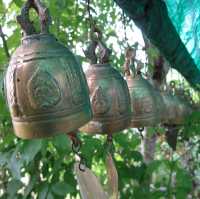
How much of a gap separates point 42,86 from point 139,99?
59cm

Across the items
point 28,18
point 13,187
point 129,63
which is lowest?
point 13,187

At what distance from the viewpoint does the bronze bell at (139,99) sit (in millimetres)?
1529

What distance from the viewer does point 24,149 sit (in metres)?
1.61

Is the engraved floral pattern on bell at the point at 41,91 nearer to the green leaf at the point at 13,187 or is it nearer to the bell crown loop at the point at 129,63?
the bell crown loop at the point at 129,63

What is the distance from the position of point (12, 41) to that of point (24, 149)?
393mm

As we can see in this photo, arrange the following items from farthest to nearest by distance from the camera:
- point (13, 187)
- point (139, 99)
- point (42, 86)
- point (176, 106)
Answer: point (176, 106) → point (13, 187) → point (139, 99) → point (42, 86)

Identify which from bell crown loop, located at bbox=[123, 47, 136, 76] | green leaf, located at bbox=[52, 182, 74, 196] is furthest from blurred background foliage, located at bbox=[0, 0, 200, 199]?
bell crown loop, located at bbox=[123, 47, 136, 76]

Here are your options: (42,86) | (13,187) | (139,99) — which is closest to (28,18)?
(42,86)

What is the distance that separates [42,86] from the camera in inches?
38.6

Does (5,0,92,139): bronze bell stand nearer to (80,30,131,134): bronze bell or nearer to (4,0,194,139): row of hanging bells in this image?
(4,0,194,139): row of hanging bells

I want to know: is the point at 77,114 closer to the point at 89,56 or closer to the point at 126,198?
the point at 89,56

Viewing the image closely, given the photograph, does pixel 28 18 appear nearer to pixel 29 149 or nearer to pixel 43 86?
pixel 43 86

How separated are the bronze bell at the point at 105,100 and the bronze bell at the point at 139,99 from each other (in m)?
0.23

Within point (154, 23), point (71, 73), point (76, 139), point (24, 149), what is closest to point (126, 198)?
point (24, 149)
